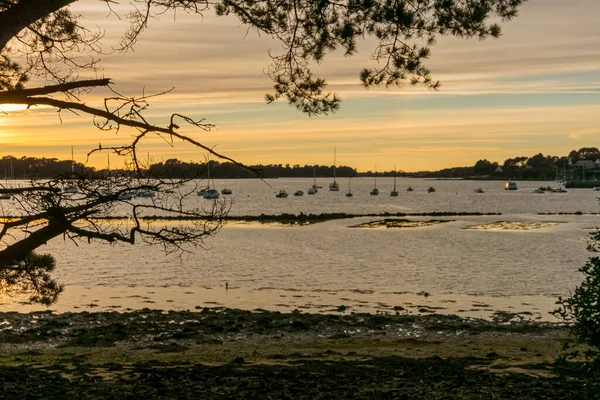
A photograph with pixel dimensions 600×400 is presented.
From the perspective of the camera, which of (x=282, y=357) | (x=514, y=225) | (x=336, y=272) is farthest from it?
(x=514, y=225)

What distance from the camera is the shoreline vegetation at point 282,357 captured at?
1199 centimetres

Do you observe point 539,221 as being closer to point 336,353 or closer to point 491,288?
point 491,288

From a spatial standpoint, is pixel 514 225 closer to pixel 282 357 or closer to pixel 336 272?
pixel 336 272

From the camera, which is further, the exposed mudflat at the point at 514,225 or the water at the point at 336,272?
the exposed mudflat at the point at 514,225

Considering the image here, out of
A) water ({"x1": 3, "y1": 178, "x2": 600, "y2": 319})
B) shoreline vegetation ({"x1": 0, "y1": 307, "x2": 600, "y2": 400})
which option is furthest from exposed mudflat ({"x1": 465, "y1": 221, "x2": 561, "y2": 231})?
shoreline vegetation ({"x1": 0, "y1": 307, "x2": 600, "y2": 400})

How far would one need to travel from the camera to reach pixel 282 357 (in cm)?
1681

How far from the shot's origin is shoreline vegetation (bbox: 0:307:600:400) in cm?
1199

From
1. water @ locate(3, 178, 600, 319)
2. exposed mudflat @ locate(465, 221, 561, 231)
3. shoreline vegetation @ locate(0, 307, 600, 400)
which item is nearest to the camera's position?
shoreline vegetation @ locate(0, 307, 600, 400)

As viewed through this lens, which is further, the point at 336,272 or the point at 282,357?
the point at 336,272

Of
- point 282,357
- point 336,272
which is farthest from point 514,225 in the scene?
point 282,357

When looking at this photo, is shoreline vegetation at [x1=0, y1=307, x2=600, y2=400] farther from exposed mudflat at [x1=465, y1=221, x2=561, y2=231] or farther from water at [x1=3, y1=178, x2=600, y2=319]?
exposed mudflat at [x1=465, y1=221, x2=561, y2=231]

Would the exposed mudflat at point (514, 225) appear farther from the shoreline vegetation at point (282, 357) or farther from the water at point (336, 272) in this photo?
the shoreline vegetation at point (282, 357)

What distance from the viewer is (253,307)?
29672 mm

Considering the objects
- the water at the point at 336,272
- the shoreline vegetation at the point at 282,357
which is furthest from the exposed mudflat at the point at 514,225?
the shoreline vegetation at the point at 282,357
